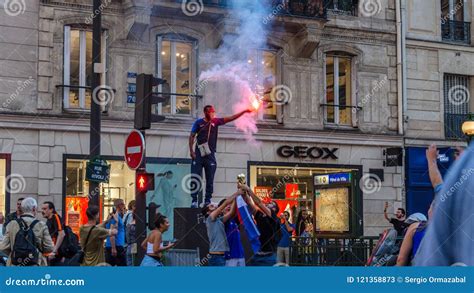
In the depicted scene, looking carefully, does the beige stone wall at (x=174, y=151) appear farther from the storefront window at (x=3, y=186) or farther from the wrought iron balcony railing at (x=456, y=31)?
the wrought iron balcony railing at (x=456, y=31)

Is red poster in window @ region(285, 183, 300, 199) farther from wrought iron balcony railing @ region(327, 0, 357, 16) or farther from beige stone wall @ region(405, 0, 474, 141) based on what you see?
wrought iron balcony railing @ region(327, 0, 357, 16)

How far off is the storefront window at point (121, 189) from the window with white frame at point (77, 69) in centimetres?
157

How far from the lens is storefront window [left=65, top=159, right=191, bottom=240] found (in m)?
20.6

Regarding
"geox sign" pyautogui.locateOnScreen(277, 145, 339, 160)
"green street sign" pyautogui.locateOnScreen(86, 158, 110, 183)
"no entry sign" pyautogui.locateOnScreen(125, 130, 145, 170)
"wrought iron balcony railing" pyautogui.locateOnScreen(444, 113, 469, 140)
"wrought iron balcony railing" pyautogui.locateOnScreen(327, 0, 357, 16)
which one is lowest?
"green street sign" pyautogui.locateOnScreen(86, 158, 110, 183)

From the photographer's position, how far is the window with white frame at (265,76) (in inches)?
917

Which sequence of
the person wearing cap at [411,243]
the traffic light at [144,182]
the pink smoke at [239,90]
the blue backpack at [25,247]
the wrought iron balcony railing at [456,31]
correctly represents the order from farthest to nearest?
1. the wrought iron balcony railing at [456,31]
2. the pink smoke at [239,90]
3. the traffic light at [144,182]
4. the blue backpack at [25,247]
5. the person wearing cap at [411,243]

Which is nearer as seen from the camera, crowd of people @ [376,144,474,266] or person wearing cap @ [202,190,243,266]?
A: crowd of people @ [376,144,474,266]

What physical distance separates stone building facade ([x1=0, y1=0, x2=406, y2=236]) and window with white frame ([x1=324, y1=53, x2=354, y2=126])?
33mm

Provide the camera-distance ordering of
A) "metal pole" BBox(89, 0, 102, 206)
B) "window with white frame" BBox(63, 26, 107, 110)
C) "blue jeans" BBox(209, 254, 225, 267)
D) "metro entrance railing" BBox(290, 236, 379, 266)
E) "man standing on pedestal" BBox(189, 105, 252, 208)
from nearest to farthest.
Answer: "blue jeans" BBox(209, 254, 225, 267), "metal pole" BBox(89, 0, 102, 206), "man standing on pedestal" BBox(189, 105, 252, 208), "metro entrance railing" BBox(290, 236, 379, 266), "window with white frame" BBox(63, 26, 107, 110)

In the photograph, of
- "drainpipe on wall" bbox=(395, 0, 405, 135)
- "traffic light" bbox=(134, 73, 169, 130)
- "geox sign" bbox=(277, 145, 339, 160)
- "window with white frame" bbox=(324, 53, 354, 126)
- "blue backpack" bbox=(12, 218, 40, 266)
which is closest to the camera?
"blue backpack" bbox=(12, 218, 40, 266)

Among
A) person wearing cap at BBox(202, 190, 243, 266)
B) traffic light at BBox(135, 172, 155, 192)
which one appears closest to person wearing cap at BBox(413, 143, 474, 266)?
person wearing cap at BBox(202, 190, 243, 266)

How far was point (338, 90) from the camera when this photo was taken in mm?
24828

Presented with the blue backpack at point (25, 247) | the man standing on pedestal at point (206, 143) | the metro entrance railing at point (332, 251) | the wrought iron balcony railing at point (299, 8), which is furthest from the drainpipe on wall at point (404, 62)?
the blue backpack at point (25, 247)

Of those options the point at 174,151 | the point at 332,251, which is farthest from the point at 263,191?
the point at 332,251
